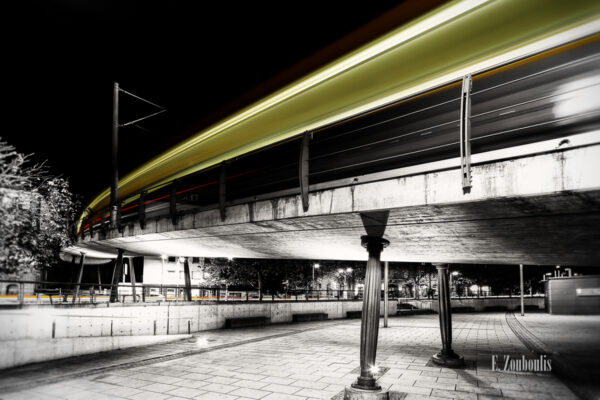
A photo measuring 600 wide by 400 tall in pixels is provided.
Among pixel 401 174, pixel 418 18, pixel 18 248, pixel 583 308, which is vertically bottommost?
pixel 583 308

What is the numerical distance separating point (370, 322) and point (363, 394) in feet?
4.16

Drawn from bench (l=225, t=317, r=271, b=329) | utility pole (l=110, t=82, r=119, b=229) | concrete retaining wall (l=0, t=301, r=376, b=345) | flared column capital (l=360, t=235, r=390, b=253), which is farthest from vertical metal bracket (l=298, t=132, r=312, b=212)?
bench (l=225, t=317, r=271, b=329)

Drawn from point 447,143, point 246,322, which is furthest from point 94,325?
point 447,143

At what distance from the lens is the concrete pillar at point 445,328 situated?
10.2 meters

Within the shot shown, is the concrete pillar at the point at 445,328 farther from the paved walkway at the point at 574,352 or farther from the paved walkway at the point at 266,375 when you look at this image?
the paved walkway at the point at 574,352

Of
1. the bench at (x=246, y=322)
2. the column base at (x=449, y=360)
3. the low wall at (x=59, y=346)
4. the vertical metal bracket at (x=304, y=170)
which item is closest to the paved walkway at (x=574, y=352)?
the column base at (x=449, y=360)

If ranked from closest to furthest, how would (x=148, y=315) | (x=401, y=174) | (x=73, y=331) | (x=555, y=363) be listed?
(x=401, y=174) < (x=555, y=363) < (x=73, y=331) < (x=148, y=315)

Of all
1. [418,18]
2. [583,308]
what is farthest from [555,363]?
[583,308]

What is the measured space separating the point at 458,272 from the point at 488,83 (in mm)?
39317

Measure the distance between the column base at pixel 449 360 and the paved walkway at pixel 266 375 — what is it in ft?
0.89

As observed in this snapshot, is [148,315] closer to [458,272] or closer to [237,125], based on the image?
[237,125]

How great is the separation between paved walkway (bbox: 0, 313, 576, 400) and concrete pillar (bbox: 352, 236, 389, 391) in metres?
0.94

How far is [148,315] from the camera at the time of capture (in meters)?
14.1

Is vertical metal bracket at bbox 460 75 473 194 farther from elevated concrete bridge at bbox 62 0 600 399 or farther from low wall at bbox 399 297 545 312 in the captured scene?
low wall at bbox 399 297 545 312
